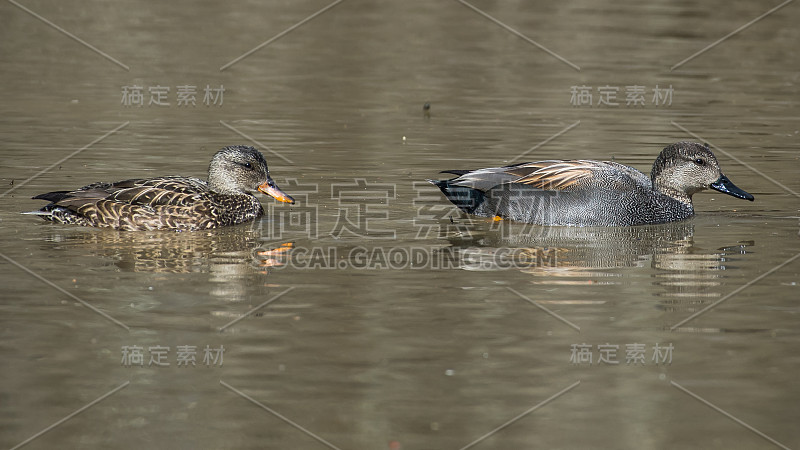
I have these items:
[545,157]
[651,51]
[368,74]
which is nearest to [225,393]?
[545,157]

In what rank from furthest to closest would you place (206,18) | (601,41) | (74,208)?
(206,18) < (601,41) < (74,208)

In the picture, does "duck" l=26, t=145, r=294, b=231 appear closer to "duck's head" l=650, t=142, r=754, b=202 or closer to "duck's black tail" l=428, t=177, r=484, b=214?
"duck's black tail" l=428, t=177, r=484, b=214

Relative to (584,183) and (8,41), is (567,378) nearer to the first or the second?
(584,183)

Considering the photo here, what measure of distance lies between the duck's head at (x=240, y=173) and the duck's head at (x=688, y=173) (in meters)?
3.89

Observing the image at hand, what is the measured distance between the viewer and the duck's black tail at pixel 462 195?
1110 centimetres

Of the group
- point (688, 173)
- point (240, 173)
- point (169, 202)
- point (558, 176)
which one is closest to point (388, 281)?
point (169, 202)

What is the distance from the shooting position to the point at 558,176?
1082 cm

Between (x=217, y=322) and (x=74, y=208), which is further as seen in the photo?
(x=74, y=208)

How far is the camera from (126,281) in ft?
26.8

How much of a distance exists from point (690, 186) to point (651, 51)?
39.5 feet

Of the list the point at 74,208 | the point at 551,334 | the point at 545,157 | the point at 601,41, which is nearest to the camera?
the point at 551,334

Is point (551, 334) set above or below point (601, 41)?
below

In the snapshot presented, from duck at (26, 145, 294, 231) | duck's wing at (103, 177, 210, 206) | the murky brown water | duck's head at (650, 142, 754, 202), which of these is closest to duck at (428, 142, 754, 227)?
duck's head at (650, 142, 754, 202)

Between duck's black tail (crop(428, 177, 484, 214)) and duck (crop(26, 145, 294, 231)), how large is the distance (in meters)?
1.64
